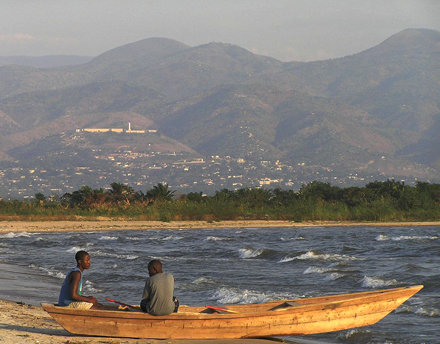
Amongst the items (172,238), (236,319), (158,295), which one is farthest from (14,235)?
(236,319)

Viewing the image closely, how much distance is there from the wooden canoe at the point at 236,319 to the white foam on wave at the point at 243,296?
5.35m

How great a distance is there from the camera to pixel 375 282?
22875 mm

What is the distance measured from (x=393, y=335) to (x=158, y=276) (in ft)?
17.7

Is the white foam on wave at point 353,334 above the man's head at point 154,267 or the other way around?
the other way around

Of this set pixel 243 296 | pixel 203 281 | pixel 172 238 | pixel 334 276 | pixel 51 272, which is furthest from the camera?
pixel 172 238

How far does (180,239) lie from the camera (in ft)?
134

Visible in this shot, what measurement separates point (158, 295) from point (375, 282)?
11633 millimetres

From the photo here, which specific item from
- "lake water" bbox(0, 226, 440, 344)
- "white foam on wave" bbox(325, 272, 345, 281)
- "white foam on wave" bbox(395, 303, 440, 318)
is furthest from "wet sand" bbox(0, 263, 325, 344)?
"white foam on wave" bbox(325, 272, 345, 281)

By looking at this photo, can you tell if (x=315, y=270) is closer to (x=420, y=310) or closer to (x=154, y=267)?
(x=420, y=310)

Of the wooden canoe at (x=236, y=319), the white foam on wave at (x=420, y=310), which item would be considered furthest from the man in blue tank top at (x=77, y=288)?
the white foam on wave at (x=420, y=310)

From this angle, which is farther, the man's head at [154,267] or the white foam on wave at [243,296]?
the white foam on wave at [243,296]

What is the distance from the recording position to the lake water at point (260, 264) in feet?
A: 62.1

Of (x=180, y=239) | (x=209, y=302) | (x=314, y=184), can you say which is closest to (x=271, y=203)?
(x=314, y=184)

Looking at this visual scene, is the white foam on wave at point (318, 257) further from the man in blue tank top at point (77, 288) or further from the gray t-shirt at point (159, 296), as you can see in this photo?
the man in blue tank top at point (77, 288)
